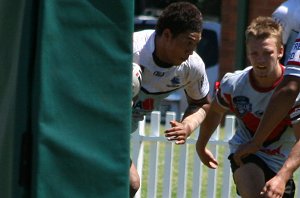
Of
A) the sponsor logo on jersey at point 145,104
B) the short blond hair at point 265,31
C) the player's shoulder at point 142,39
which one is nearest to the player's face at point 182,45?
the player's shoulder at point 142,39

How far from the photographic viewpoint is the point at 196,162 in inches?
328

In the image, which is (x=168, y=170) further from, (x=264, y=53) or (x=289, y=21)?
(x=264, y=53)

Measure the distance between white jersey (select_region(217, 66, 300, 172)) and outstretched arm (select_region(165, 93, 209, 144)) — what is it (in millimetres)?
266

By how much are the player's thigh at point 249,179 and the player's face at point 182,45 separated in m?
0.75

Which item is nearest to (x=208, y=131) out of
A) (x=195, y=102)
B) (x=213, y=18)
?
(x=195, y=102)

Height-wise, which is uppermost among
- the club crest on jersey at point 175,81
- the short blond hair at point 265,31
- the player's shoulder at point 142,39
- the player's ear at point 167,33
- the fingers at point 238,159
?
the short blond hair at point 265,31

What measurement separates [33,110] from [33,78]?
0.14m

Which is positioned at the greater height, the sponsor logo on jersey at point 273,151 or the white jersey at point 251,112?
the white jersey at point 251,112

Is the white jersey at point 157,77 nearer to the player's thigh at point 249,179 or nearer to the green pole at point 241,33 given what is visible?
the player's thigh at point 249,179

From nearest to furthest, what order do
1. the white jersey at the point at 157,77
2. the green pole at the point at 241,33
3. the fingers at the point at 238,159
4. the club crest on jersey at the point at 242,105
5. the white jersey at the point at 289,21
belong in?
the fingers at the point at 238,159 → the club crest on jersey at the point at 242,105 → the white jersey at the point at 157,77 → the white jersey at the point at 289,21 → the green pole at the point at 241,33

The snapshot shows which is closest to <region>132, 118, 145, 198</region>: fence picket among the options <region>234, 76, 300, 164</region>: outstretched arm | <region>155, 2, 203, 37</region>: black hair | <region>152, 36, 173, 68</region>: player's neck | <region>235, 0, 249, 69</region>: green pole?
<region>152, 36, 173, 68</region>: player's neck

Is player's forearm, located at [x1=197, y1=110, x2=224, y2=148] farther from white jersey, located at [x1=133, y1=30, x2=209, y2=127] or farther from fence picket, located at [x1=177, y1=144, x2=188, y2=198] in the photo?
fence picket, located at [x1=177, y1=144, x2=188, y2=198]

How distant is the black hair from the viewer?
5.91 metres

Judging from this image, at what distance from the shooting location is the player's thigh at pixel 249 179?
18.3ft
